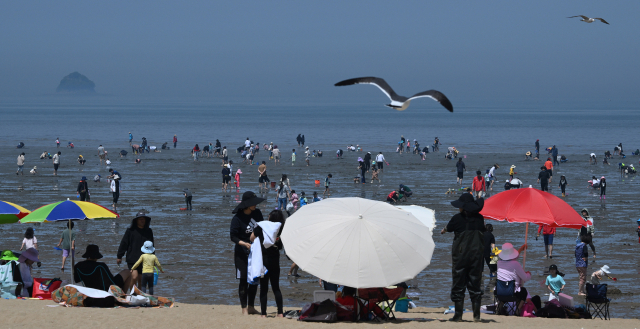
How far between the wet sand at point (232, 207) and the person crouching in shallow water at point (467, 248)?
3.04 metres

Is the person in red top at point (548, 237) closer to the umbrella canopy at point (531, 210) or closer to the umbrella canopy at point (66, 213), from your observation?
the umbrella canopy at point (531, 210)

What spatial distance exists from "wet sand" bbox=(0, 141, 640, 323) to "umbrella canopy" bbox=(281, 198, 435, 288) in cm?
354

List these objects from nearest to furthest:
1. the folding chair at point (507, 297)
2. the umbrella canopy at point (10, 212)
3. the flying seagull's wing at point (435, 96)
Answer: the flying seagull's wing at point (435, 96) < the folding chair at point (507, 297) < the umbrella canopy at point (10, 212)

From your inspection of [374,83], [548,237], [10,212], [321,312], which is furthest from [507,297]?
[10,212]

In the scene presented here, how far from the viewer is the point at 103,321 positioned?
8.38 metres

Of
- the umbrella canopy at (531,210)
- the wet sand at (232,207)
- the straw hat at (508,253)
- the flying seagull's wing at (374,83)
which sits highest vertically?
the flying seagull's wing at (374,83)

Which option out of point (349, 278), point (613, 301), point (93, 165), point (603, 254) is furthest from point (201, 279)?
point (93, 165)

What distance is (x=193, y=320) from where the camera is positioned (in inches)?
340

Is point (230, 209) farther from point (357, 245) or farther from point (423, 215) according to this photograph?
point (357, 245)

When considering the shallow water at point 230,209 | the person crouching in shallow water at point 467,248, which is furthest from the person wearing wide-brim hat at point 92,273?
the person crouching in shallow water at point 467,248

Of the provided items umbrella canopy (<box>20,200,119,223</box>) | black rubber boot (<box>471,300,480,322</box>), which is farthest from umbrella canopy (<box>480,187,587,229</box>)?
umbrella canopy (<box>20,200,119,223</box>)

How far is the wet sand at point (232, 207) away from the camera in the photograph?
42.5 ft

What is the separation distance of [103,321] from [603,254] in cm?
1268

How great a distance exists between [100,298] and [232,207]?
14684 millimetres
